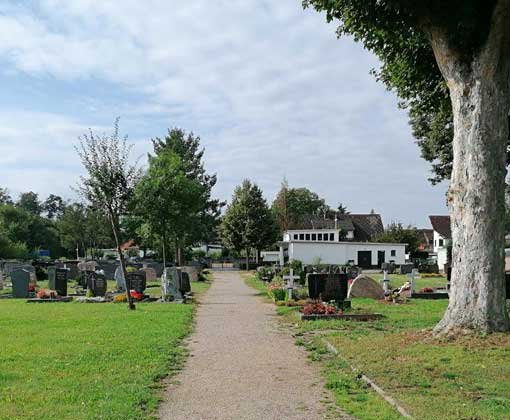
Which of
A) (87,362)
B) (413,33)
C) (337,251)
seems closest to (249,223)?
(337,251)

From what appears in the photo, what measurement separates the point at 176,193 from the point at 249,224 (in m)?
31.1

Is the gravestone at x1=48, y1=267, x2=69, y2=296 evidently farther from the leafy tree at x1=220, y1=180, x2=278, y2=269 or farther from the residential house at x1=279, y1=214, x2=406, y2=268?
the leafy tree at x1=220, y1=180, x2=278, y2=269

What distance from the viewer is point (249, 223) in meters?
63.7

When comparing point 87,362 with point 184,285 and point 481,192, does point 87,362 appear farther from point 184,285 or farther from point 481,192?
point 184,285

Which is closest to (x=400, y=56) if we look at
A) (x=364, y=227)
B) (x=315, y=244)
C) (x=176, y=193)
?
(x=176, y=193)

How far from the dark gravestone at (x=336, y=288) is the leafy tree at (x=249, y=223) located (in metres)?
44.6

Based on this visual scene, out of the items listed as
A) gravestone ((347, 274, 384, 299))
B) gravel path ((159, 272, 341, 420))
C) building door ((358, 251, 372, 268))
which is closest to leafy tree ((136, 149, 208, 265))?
gravestone ((347, 274, 384, 299))

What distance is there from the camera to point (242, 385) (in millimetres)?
8000

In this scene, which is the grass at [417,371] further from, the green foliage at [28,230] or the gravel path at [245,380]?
the green foliage at [28,230]

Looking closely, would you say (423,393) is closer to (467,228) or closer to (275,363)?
(275,363)

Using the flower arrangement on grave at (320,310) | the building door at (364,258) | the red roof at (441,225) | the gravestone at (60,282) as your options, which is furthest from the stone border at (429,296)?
the red roof at (441,225)

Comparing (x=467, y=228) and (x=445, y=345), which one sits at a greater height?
(x=467, y=228)

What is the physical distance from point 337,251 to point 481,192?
51.6 m

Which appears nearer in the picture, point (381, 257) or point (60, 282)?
point (60, 282)
